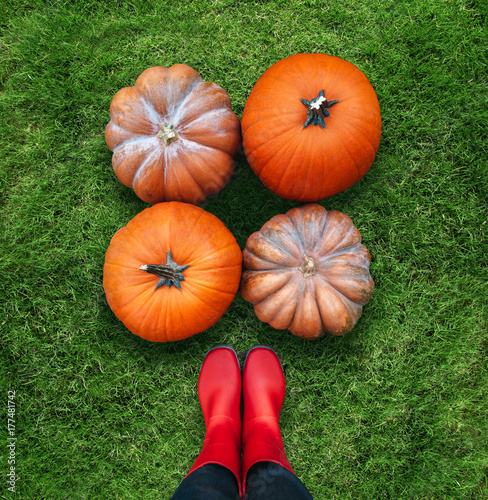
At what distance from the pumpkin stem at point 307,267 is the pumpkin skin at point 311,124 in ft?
1.68

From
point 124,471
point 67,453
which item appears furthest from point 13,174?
point 124,471

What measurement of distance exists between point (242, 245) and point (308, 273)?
795mm

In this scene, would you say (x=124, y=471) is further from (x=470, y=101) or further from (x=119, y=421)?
(x=470, y=101)

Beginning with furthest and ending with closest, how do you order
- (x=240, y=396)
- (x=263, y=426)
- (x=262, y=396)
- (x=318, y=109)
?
(x=240, y=396) → (x=262, y=396) → (x=263, y=426) → (x=318, y=109)

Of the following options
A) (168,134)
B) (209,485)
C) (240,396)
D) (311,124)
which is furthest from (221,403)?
(311,124)

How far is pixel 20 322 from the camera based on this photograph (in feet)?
10.3

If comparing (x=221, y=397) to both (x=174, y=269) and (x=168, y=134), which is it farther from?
(x=168, y=134)

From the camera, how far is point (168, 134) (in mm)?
2373

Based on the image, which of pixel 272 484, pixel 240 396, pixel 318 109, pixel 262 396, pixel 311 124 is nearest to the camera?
pixel 272 484

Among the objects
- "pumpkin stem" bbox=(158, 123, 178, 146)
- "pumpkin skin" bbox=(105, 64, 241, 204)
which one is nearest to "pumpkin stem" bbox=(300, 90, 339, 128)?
"pumpkin skin" bbox=(105, 64, 241, 204)

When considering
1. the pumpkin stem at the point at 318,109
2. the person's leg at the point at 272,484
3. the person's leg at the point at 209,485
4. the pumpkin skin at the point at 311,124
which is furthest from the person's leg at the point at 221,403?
the pumpkin stem at the point at 318,109

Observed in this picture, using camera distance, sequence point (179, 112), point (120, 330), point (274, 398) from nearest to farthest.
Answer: point (179, 112) → point (274, 398) → point (120, 330)

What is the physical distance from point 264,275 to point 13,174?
2341 mm

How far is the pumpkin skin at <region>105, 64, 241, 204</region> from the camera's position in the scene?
2.49 meters
